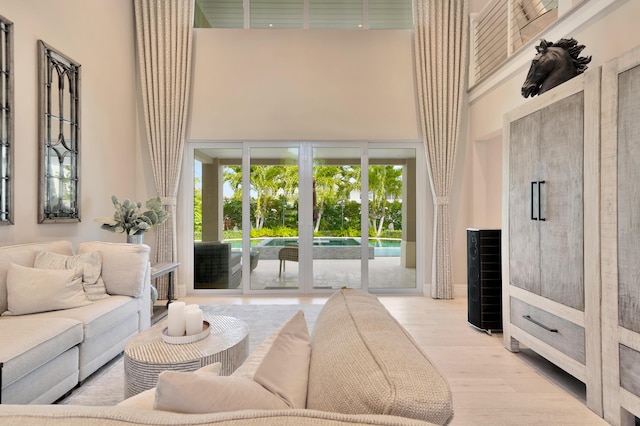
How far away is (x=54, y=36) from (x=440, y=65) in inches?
170

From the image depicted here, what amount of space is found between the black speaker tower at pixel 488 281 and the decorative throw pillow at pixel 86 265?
335cm

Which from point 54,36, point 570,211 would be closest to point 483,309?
point 570,211

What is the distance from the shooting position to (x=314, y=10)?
5.14m

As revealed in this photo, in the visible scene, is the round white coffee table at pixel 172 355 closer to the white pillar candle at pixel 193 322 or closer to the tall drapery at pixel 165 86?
the white pillar candle at pixel 193 322

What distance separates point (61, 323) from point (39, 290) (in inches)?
16.9

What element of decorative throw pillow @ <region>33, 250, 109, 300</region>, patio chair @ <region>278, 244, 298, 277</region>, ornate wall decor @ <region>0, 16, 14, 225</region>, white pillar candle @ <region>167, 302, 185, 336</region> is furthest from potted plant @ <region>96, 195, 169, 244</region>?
white pillar candle @ <region>167, 302, 185, 336</region>

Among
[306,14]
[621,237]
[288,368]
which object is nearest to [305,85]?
[306,14]

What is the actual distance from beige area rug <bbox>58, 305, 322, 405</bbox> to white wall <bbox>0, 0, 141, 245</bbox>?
4.31ft

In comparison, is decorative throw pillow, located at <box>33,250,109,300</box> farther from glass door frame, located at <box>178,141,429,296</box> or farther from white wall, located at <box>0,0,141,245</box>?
glass door frame, located at <box>178,141,429,296</box>

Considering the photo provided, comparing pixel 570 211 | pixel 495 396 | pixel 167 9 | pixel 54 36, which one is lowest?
pixel 495 396

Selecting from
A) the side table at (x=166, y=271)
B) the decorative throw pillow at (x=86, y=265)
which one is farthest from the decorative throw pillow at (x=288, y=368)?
the side table at (x=166, y=271)

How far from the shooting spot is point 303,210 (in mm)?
5051

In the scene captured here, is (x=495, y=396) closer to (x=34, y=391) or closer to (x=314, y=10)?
(x=34, y=391)

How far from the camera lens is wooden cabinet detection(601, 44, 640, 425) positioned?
72.0 inches
